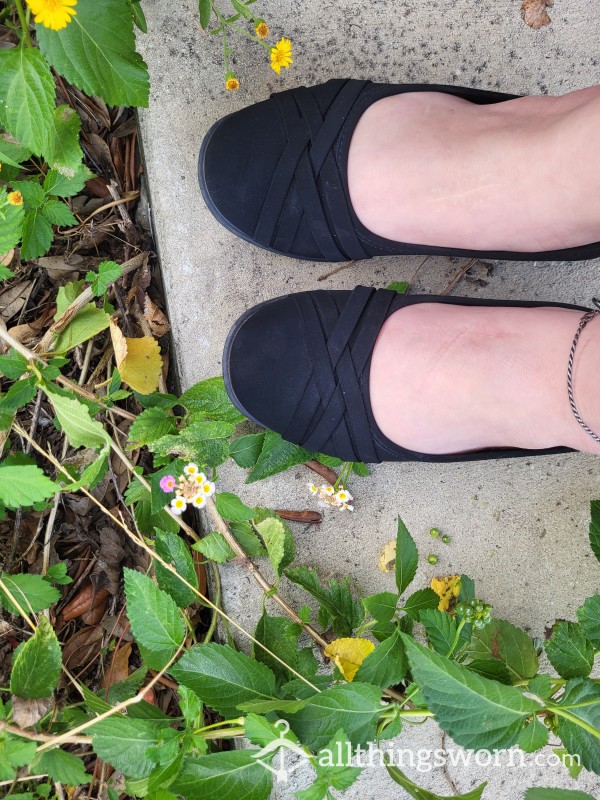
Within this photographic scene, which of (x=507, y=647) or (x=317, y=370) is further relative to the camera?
(x=317, y=370)

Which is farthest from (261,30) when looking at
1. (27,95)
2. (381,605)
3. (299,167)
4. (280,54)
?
(381,605)

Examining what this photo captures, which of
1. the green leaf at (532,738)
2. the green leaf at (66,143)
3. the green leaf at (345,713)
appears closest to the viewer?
the green leaf at (532,738)

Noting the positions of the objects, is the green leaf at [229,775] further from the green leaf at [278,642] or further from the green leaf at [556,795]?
the green leaf at [556,795]

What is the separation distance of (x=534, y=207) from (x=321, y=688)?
93 cm

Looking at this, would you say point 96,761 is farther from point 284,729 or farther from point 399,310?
point 399,310

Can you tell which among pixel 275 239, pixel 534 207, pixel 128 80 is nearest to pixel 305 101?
pixel 275 239

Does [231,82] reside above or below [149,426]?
above

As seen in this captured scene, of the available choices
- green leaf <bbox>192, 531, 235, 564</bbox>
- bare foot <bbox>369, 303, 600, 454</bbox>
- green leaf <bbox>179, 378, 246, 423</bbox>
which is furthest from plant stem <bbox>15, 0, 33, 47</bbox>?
green leaf <bbox>192, 531, 235, 564</bbox>

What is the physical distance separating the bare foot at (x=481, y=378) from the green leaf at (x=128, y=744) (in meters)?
0.68

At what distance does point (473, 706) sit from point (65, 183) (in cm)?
115

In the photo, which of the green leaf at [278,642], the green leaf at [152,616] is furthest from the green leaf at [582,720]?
the green leaf at [152,616]

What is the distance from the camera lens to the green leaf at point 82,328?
4.17 ft

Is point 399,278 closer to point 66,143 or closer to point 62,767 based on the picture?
point 66,143

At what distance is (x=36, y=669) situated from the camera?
1056mm
